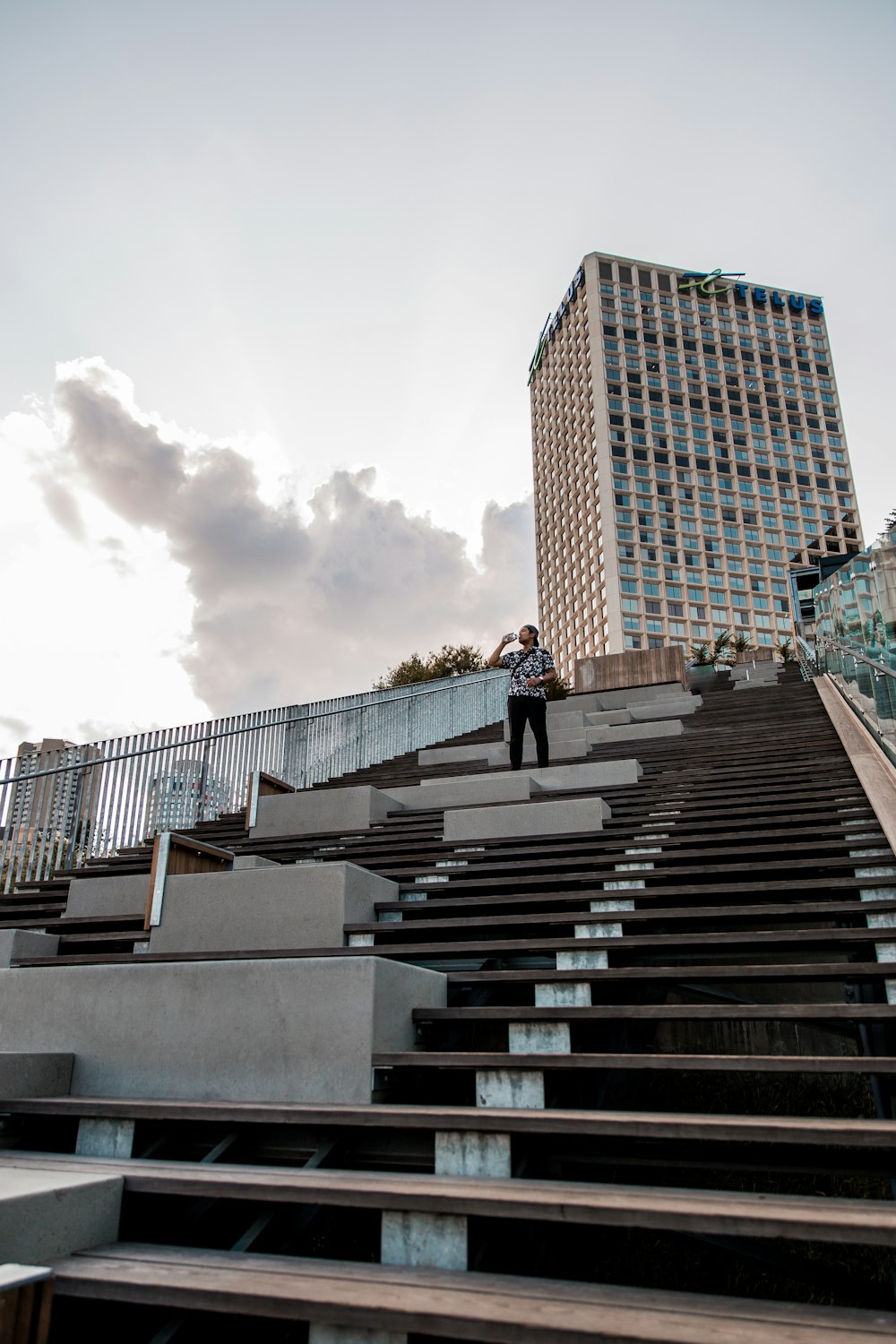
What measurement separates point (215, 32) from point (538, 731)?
1120 cm

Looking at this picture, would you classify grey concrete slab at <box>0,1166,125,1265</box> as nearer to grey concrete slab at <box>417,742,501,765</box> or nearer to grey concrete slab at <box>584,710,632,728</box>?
grey concrete slab at <box>417,742,501,765</box>

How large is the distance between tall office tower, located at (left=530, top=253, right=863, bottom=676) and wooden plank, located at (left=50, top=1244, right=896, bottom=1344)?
78107 millimetres

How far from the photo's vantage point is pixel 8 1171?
263cm

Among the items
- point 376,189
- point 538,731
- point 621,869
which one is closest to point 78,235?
point 376,189

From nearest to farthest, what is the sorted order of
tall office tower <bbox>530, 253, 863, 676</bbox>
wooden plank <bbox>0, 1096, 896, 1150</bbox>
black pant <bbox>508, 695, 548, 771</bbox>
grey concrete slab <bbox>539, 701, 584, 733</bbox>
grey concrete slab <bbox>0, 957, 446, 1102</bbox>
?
wooden plank <bbox>0, 1096, 896, 1150</bbox>, grey concrete slab <bbox>0, 957, 446, 1102</bbox>, black pant <bbox>508, 695, 548, 771</bbox>, grey concrete slab <bbox>539, 701, 584, 733</bbox>, tall office tower <bbox>530, 253, 863, 676</bbox>

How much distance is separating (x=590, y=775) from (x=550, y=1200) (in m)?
6.28

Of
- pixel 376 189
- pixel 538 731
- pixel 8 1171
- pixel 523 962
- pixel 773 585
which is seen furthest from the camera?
pixel 773 585

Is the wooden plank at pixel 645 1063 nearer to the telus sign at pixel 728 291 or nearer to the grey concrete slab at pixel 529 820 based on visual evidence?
the grey concrete slab at pixel 529 820

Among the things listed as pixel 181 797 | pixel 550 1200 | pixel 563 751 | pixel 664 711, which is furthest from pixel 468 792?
pixel 664 711

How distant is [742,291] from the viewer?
99875 millimetres

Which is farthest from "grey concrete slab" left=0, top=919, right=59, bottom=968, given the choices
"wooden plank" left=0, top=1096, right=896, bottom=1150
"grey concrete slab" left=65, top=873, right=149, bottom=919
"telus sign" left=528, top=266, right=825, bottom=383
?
"telus sign" left=528, top=266, right=825, bottom=383

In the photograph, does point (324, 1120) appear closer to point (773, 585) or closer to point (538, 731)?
point (538, 731)

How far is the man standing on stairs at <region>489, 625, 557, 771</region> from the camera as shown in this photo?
8930 mm

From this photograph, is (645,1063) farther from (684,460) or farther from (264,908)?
(684,460)
